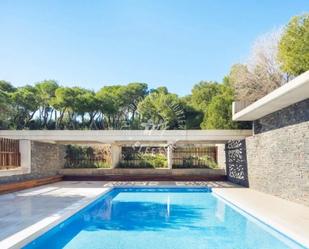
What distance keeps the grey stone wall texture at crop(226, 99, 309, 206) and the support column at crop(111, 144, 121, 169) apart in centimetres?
786

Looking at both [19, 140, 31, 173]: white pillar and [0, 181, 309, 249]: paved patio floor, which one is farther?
[19, 140, 31, 173]: white pillar

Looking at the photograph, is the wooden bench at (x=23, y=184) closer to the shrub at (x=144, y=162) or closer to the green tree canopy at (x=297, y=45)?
the shrub at (x=144, y=162)

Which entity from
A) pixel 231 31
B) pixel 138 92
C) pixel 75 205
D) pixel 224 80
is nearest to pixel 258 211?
pixel 75 205

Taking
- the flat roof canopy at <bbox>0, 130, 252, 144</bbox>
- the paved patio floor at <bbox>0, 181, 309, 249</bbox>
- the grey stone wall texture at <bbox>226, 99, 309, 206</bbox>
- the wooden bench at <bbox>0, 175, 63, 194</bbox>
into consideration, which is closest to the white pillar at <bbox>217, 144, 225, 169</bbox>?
the flat roof canopy at <bbox>0, 130, 252, 144</bbox>

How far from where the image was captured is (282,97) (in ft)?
28.0

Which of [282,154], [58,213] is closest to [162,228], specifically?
[58,213]

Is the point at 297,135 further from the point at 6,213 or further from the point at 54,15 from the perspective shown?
the point at 54,15

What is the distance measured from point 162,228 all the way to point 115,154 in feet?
39.6

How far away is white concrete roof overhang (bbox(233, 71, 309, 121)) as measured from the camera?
7.12 m

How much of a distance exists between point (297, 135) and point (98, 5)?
7.78m

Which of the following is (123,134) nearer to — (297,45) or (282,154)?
(282,154)

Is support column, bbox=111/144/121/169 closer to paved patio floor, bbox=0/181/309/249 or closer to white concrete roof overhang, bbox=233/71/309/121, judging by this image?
paved patio floor, bbox=0/181/309/249

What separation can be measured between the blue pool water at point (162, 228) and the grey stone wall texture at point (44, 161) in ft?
15.1

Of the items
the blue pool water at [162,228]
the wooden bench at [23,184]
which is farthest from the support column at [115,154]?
the blue pool water at [162,228]
